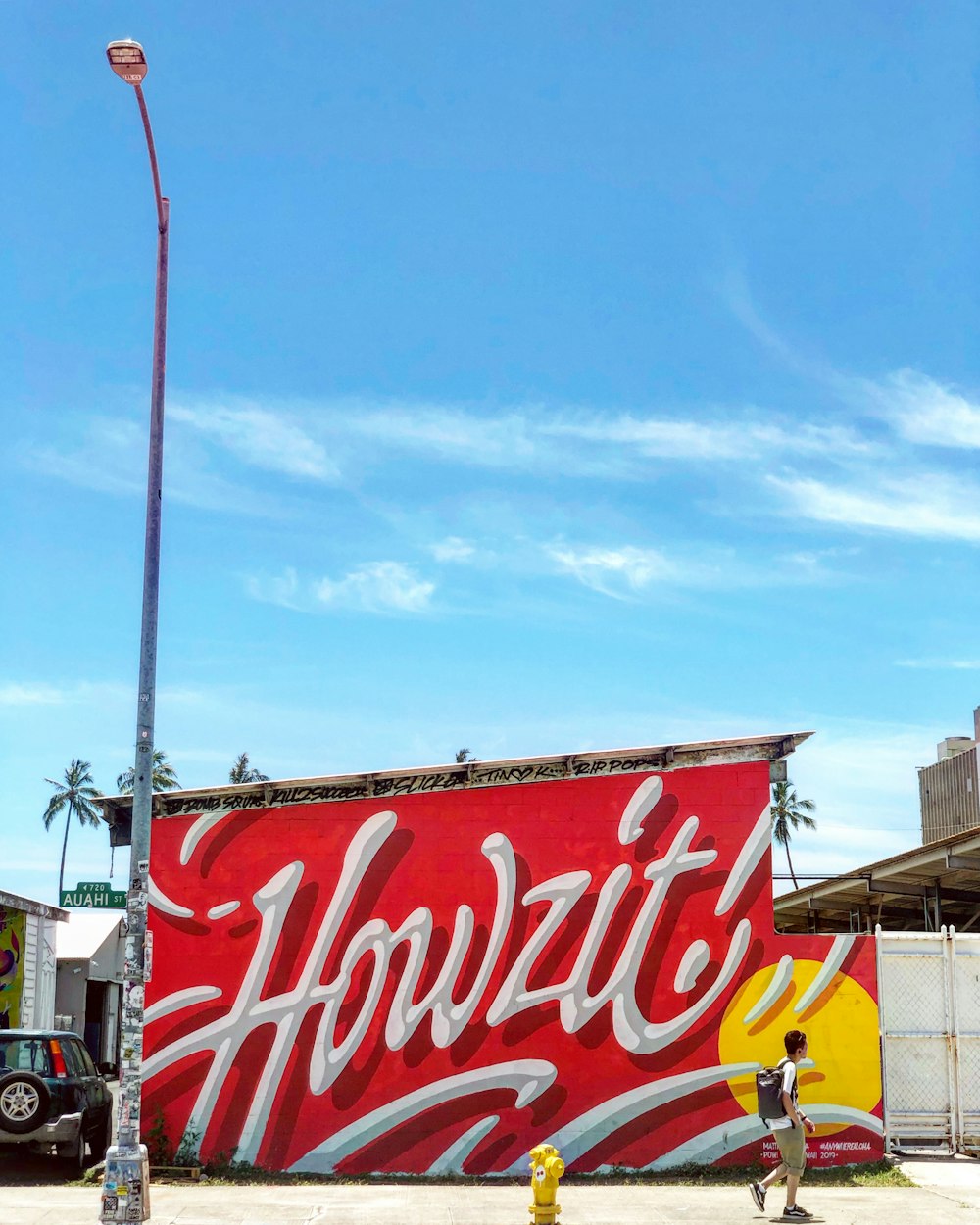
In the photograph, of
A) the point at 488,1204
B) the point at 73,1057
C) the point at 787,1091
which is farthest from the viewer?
the point at 73,1057

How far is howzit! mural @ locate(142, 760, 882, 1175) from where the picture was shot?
15.1 metres

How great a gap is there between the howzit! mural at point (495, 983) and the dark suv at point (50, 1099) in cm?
101

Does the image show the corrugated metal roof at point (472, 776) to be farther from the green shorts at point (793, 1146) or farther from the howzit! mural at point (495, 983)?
the green shorts at point (793, 1146)

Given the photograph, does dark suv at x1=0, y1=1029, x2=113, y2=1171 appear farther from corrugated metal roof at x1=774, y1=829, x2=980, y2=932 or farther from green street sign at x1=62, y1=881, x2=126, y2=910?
green street sign at x1=62, y1=881, x2=126, y2=910

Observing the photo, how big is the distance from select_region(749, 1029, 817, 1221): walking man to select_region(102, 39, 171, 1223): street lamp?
5599 mm

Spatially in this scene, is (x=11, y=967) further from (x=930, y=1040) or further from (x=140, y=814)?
(x=930, y=1040)

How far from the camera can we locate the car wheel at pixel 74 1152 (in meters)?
15.3

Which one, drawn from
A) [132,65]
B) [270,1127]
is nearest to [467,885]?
[270,1127]

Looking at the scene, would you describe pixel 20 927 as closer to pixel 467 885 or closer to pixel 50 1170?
pixel 50 1170

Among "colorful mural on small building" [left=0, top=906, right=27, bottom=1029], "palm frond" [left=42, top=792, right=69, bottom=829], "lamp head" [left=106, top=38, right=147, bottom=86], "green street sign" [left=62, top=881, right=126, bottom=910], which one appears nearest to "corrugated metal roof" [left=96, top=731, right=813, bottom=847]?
"lamp head" [left=106, top=38, right=147, bottom=86]

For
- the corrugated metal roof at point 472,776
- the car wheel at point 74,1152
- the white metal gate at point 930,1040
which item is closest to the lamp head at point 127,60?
the corrugated metal roof at point 472,776

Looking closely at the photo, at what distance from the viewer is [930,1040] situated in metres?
15.7

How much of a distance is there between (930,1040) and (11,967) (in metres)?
23.7

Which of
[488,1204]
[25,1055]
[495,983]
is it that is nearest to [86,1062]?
[25,1055]
